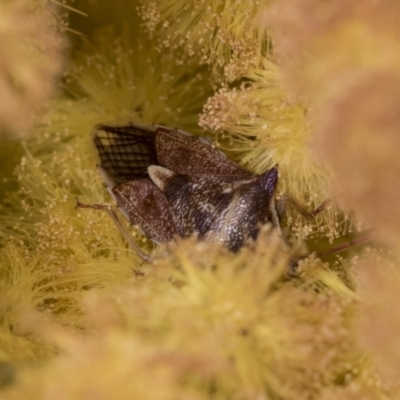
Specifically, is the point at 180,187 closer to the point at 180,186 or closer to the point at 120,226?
the point at 180,186

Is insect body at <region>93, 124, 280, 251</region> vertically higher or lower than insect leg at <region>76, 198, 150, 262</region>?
higher

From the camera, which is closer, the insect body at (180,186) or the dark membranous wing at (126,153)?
the insect body at (180,186)

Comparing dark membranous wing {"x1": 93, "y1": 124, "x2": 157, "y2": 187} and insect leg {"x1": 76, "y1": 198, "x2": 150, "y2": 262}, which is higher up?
dark membranous wing {"x1": 93, "y1": 124, "x2": 157, "y2": 187}

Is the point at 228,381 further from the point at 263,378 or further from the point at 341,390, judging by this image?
the point at 341,390

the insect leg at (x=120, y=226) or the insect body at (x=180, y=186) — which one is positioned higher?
the insect body at (x=180, y=186)

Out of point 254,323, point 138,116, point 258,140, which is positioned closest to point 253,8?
point 258,140

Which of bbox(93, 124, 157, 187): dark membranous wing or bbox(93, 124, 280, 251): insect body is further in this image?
bbox(93, 124, 157, 187): dark membranous wing

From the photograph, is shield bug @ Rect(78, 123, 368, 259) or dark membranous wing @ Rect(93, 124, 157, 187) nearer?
shield bug @ Rect(78, 123, 368, 259)

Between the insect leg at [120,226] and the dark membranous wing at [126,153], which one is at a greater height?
the dark membranous wing at [126,153]
